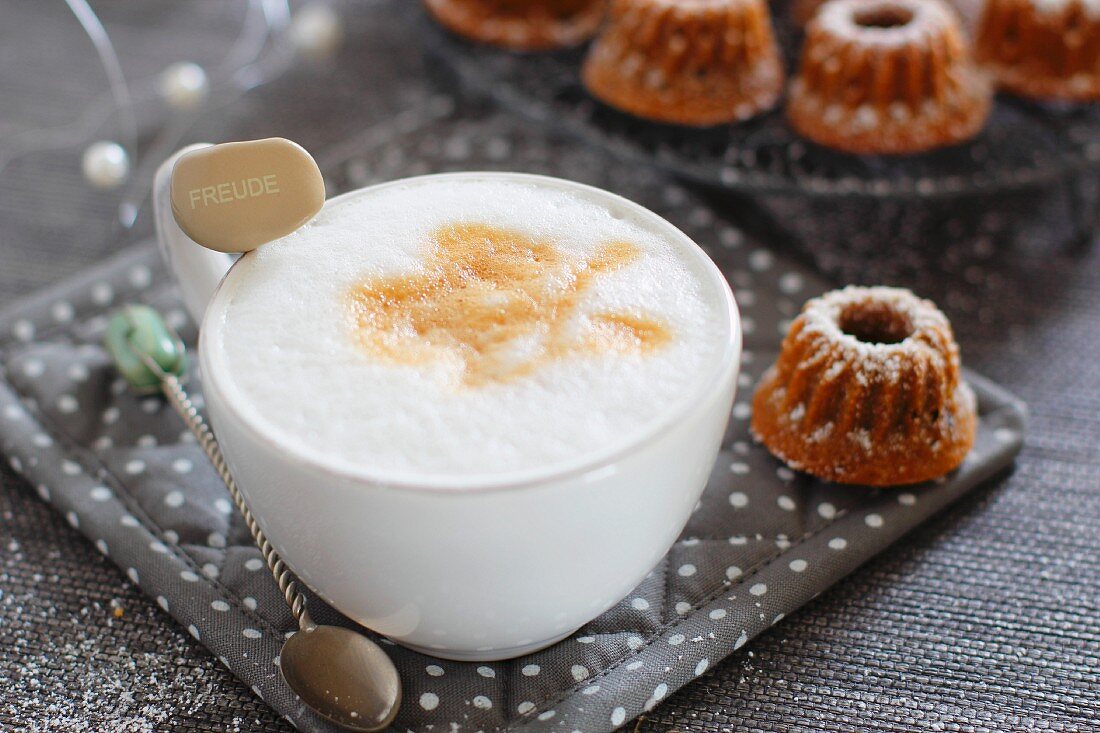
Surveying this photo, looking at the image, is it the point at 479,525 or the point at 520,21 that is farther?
the point at 520,21

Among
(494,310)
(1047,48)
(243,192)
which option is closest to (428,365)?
(494,310)

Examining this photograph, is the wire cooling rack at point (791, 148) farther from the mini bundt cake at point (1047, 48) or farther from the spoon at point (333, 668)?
the spoon at point (333, 668)

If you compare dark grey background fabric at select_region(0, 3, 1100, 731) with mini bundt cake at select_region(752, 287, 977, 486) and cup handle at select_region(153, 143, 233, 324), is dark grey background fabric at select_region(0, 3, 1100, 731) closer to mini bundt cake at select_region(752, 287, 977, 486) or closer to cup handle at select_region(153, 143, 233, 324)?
mini bundt cake at select_region(752, 287, 977, 486)

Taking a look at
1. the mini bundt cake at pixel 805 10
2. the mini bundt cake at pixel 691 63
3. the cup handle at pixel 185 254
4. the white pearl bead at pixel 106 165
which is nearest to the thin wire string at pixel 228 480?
the cup handle at pixel 185 254

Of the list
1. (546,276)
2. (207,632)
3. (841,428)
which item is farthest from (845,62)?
(207,632)

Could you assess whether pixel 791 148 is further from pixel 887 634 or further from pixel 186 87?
pixel 186 87

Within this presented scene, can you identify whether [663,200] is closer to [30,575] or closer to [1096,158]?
[1096,158]
